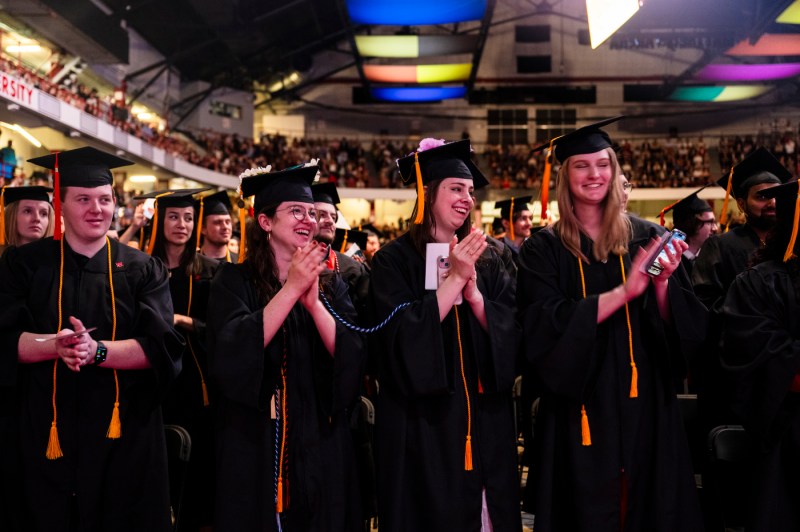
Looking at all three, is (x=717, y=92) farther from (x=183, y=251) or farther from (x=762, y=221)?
(x=183, y=251)

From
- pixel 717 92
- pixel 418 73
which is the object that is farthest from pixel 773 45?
pixel 418 73

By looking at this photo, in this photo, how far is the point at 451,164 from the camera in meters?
3.53

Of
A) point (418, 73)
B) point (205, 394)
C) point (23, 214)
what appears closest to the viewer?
point (205, 394)

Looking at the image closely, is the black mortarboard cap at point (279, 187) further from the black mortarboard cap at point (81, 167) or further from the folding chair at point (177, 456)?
the folding chair at point (177, 456)

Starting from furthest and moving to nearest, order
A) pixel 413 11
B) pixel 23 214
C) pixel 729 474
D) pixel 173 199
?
1. pixel 413 11
2. pixel 173 199
3. pixel 23 214
4. pixel 729 474

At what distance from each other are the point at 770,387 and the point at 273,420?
2182mm

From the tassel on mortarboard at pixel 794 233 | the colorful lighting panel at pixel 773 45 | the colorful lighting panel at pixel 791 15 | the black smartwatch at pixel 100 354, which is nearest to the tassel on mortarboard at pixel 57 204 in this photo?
the black smartwatch at pixel 100 354

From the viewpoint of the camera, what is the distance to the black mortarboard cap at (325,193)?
5340 millimetres

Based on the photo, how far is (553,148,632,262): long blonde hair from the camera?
129 inches

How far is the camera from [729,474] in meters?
3.65

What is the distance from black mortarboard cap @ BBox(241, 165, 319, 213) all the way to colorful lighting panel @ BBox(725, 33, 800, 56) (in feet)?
71.9

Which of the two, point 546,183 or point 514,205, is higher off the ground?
point 514,205

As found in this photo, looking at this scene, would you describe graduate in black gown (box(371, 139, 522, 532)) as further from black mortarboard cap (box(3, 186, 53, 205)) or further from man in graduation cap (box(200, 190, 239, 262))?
black mortarboard cap (box(3, 186, 53, 205))

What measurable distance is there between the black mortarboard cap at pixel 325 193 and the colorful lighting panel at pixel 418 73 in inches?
888
